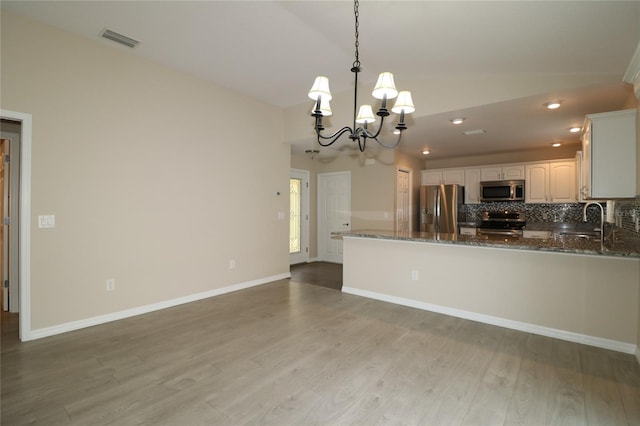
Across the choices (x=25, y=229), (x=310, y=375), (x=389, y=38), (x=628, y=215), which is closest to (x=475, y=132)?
(x=628, y=215)

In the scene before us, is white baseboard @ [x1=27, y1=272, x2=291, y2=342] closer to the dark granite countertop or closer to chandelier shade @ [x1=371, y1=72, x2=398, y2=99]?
the dark granite countertop

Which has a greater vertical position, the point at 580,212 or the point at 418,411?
the point at 580,212

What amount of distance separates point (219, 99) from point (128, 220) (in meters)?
2.09

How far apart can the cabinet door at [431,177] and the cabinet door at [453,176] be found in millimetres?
103

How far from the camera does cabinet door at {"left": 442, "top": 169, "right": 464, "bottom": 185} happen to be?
269 inches

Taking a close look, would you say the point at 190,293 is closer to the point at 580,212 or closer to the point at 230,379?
the point at 230,379

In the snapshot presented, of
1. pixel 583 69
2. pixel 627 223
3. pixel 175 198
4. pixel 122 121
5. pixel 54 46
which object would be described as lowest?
pixel 627 223

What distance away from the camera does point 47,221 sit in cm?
302

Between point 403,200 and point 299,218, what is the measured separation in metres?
2.31

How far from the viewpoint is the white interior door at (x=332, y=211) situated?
6.91 metres

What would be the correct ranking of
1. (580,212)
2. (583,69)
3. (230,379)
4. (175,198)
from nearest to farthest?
(230,379) < (583,69) < (175,198) < (580,212)

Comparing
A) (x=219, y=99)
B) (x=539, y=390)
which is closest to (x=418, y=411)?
(x=539, y=390)

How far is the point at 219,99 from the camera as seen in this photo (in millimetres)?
4484

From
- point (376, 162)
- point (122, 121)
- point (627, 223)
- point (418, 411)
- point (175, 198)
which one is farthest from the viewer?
point (376, 162)
